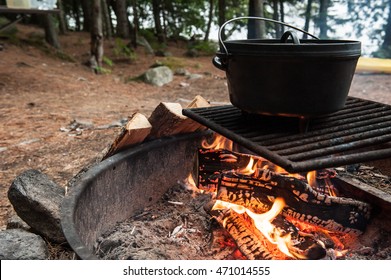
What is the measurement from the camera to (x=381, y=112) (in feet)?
5.74

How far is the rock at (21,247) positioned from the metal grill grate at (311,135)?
94 centimetres

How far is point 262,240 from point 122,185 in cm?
76

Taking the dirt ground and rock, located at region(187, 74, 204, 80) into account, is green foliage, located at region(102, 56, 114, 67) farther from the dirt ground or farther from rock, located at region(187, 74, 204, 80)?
rock, located at region(187, 74, 204, 80)

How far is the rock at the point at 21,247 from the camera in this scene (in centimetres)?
154

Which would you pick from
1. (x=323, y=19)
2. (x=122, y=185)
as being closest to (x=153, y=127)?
(x=122, y=185)

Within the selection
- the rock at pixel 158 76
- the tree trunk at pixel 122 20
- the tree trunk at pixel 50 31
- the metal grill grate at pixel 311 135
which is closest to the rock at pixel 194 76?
the rock at pixel 158 76

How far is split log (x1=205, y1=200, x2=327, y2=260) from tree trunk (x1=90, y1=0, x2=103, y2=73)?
578 centimetres

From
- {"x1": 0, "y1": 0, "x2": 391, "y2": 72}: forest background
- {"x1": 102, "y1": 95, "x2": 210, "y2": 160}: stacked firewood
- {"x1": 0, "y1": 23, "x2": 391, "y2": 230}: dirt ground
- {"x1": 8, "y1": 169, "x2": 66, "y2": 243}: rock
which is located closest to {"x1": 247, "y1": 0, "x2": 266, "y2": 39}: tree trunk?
{"x1": 0, "y1": 0, "x2": 391, "y2": 72}: forest background

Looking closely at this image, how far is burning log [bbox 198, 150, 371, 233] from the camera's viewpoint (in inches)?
65.8

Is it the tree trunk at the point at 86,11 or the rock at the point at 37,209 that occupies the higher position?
the tree trunk at the point at 86,11

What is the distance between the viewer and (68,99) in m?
4.93

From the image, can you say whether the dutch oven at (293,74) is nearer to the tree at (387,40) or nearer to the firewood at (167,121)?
the firewood at (167,121)

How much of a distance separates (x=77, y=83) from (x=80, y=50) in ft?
10.9
